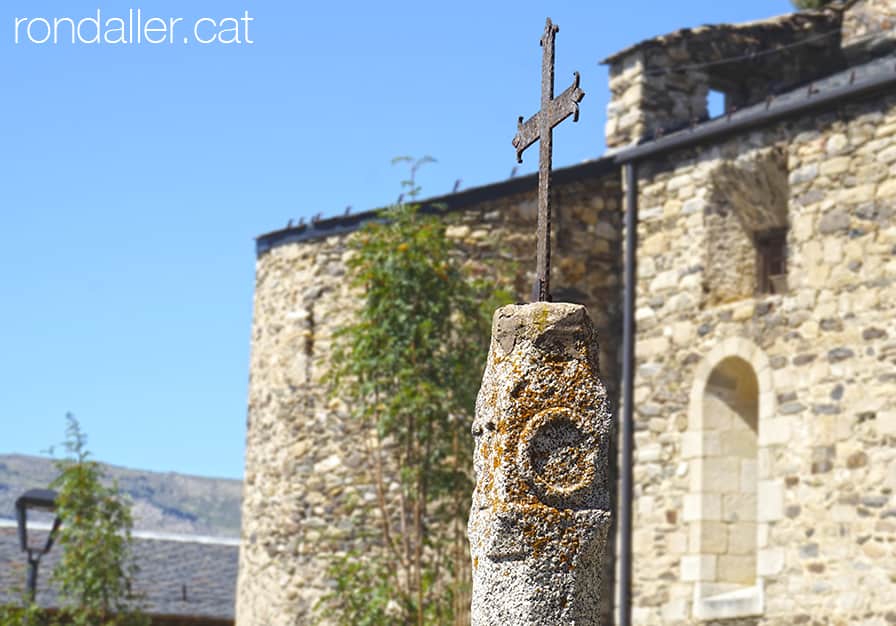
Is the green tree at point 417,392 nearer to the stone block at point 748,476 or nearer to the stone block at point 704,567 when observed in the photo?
the stone block at point 704,567

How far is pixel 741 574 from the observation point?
13.0m

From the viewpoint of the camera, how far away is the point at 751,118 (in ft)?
42.8

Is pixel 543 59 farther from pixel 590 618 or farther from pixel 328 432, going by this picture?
pixel 328 432

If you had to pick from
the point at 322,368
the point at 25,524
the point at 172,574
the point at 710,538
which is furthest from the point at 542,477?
the point at 172,574

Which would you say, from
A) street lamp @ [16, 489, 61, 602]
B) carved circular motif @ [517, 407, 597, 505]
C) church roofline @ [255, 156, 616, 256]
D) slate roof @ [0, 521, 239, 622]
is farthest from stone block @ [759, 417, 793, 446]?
slate roof @ [0, 521, 239, 622]

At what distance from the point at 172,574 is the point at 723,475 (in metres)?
10.1

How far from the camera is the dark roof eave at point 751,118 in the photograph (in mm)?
12078

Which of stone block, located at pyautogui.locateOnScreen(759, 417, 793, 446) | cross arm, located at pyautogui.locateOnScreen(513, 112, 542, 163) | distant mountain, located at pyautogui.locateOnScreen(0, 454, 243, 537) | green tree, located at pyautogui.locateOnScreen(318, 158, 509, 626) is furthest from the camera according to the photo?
distant mountain, located at pyautogui.locateOnScreen(0, 454, 243, 537)

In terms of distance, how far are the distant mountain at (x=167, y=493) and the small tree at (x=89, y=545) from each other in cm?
4159

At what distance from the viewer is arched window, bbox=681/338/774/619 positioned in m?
12.9

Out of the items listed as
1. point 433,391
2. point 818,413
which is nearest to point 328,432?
point 433,391

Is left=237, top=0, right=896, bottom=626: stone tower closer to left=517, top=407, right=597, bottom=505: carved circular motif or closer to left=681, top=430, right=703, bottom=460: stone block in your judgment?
left=681, top=430, right=703, bottom=460: stone block

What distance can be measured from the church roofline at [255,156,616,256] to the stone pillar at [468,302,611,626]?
8.00 m

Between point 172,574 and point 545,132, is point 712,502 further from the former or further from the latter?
point 172,574
